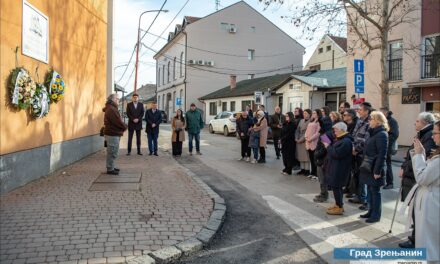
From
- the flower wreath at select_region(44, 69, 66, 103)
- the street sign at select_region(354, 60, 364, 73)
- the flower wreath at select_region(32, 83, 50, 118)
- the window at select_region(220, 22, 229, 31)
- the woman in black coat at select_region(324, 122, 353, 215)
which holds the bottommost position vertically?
the woman in black coat at select_region(324, 122, 353, 215)

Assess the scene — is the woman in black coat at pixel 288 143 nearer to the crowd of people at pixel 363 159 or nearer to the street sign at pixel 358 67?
the crowd of people at pixel 363 159

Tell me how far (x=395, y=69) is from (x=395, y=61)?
1.22 ft

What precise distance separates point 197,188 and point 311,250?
11.4ft

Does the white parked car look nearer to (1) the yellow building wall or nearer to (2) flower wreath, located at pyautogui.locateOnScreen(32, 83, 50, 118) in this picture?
(1) the yellow building wall

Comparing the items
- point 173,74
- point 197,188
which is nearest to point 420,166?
point 197,188

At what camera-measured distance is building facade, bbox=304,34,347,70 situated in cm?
4353

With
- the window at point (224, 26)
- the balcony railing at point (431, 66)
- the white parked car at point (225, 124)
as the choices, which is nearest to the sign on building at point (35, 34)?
the balcony railing at point (431, 66)

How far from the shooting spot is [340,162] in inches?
261

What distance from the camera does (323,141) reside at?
23.8ft

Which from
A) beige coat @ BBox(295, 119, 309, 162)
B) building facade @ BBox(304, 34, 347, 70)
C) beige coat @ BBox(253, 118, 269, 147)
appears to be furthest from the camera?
building facade @ BBox(304, 34, 347, 70)

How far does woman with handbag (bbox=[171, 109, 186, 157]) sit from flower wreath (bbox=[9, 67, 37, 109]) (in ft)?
22.1

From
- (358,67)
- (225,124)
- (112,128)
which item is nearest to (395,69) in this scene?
(358,67)

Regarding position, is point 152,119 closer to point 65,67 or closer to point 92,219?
point 65,67

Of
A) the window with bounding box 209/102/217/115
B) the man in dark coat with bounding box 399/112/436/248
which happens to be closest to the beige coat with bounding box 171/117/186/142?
the man in dark coat with bounding box 399/112/436/248
